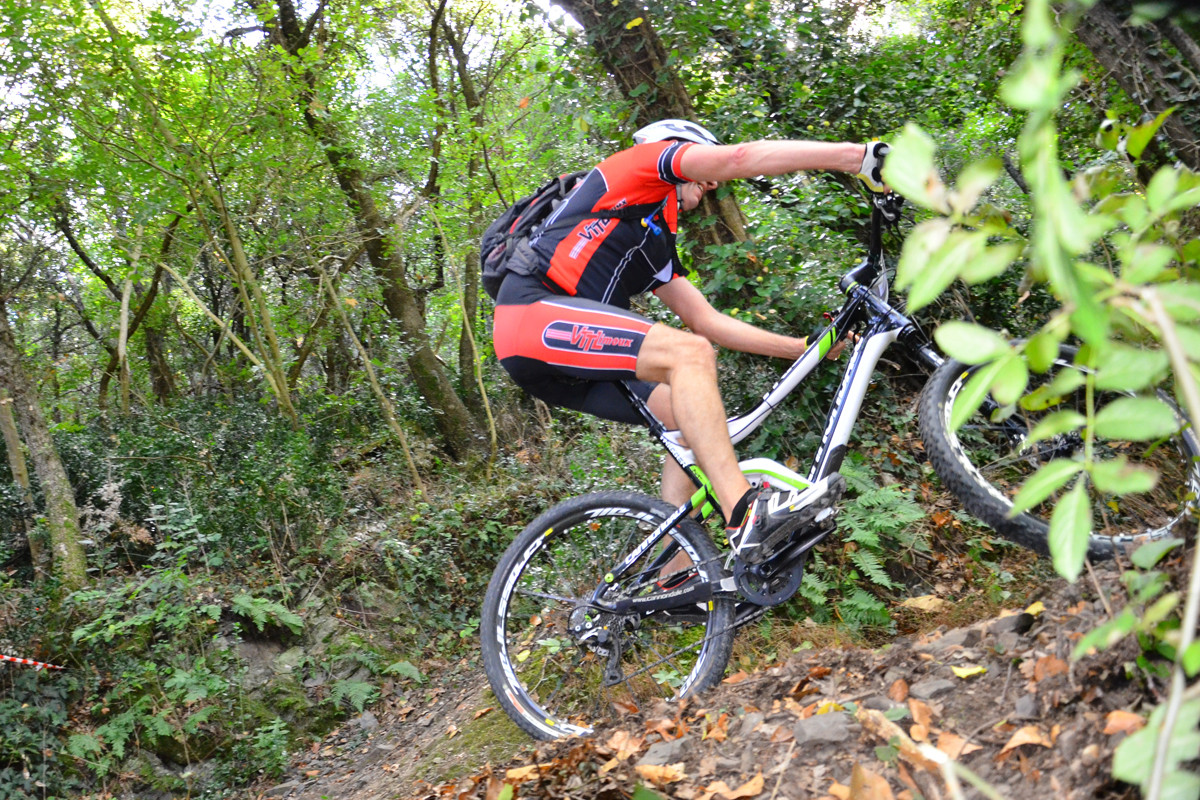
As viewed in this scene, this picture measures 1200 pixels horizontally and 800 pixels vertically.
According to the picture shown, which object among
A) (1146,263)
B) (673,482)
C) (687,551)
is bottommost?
(687,551)

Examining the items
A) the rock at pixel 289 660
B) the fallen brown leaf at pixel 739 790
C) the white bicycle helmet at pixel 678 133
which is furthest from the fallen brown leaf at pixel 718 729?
the rock at pixel 289 660

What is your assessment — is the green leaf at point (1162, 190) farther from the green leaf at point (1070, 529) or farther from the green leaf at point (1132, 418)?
the green leaf at point (1070, 529)

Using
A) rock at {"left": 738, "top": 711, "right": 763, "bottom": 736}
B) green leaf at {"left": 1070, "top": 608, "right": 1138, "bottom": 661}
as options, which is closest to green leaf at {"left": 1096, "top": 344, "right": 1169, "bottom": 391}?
green leaf at {"left": 1070, "top": 608, "right": 1138, "bottom": 661}

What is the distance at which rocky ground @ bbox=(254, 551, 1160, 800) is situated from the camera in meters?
1.71

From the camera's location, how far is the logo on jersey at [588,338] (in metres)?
3.13

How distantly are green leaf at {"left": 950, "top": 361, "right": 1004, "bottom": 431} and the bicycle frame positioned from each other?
2120mm

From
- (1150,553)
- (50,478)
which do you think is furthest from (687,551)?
(50,478)

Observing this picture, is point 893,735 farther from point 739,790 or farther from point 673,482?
point 673,482

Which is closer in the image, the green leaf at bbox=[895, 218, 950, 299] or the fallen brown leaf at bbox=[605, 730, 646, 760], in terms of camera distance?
the green leaf at bbox=[895, 218, 950, 299]

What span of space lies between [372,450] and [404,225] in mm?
3619

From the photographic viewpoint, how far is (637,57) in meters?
5.19

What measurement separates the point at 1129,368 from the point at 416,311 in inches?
508

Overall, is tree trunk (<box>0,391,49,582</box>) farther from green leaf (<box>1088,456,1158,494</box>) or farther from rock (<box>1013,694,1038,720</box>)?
green leaf (<box>1088,456,1158,494</box>)

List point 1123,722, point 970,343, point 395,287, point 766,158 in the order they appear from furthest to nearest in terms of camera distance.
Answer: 1. point 395,287
2. point 766,158
3. point 1123,722
4. point 970,343
